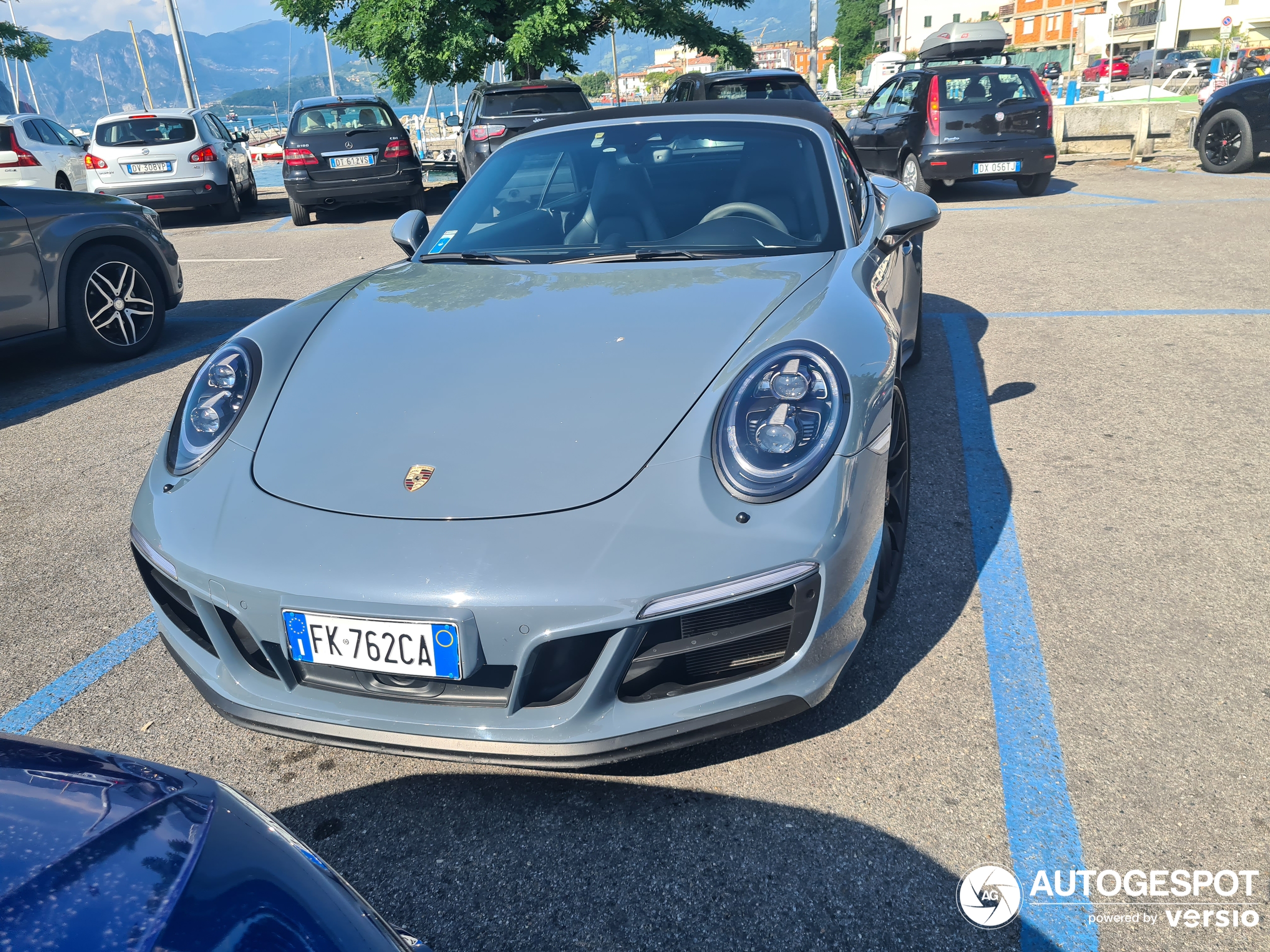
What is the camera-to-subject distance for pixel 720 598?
5.93 feet

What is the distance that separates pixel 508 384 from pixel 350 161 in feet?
35.6

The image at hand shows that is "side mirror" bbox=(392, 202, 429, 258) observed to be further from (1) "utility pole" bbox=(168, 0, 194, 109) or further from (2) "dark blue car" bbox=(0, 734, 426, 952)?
(1) "utility pole" bbox=(168, 0, 194, 109)

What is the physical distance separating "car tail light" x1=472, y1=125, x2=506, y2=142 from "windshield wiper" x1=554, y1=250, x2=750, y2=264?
401 inches

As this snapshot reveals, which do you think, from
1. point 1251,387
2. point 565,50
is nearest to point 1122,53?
point 565,50

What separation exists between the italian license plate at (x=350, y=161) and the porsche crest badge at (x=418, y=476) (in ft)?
36.2

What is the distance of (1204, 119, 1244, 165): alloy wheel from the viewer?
11.9 metres

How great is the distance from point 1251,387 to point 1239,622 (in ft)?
7.70

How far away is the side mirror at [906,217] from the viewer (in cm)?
319

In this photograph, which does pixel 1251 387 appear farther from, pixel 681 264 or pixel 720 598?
pixel 720 598

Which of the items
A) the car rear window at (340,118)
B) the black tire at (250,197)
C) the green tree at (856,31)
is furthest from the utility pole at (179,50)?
the green tree at (856,31)

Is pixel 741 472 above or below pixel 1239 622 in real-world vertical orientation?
above

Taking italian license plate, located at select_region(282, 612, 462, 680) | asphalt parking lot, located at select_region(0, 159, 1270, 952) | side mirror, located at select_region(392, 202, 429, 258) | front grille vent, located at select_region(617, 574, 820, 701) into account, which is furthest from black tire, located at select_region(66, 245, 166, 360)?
front grille vent, located at select_region(617, 574, 820, 701)

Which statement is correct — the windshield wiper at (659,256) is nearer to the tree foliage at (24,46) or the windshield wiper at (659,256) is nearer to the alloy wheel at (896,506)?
the alloy wheel at (896,506)

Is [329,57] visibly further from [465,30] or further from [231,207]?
[231,207]
